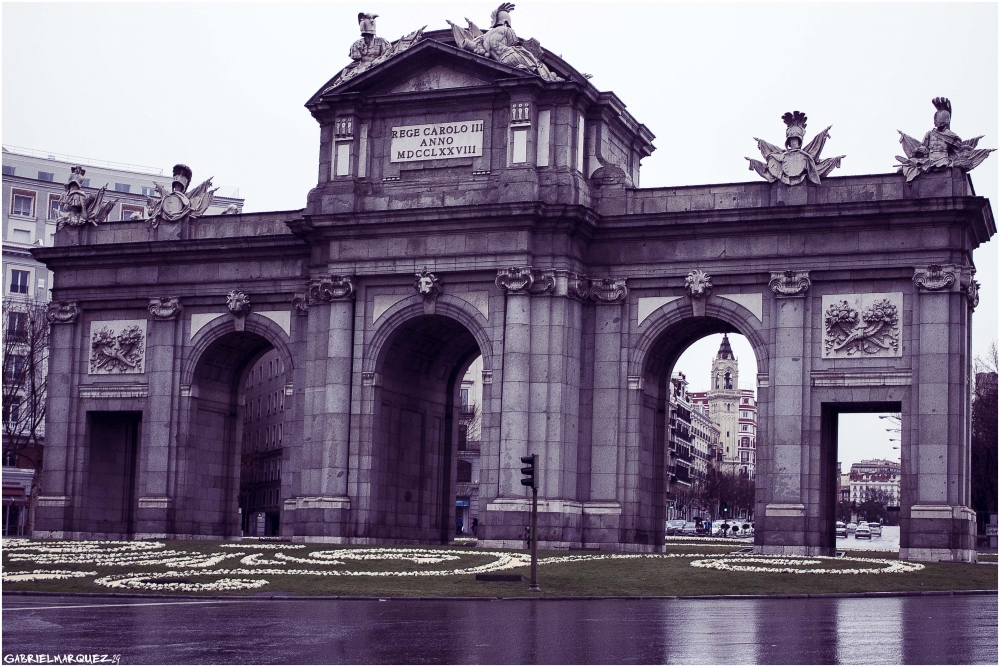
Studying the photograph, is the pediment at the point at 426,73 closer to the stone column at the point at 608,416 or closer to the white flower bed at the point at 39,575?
the stone column at the point at 608,416

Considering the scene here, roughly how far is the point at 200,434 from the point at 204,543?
8.70m

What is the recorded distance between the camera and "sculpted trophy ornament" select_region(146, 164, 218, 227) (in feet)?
209

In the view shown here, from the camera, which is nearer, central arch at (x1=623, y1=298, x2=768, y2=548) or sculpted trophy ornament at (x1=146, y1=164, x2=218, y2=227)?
central arch at (x1=623, y1=298, x2=768, y2=548)

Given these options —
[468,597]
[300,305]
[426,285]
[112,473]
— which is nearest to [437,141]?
[426,285]

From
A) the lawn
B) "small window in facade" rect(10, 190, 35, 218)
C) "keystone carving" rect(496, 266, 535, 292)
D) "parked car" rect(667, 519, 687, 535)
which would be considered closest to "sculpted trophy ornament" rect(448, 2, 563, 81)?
"keystone carving" rect(496, 266, 535, 292)

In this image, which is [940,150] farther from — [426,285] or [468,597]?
[468,597]

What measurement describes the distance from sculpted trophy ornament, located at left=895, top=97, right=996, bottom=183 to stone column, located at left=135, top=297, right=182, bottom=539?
95.4ft

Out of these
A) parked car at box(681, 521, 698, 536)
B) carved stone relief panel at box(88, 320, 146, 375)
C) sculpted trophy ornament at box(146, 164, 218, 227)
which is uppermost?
sculpted trophy ornament at box(146, 164, 218, 227)

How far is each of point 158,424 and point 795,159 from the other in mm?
27167

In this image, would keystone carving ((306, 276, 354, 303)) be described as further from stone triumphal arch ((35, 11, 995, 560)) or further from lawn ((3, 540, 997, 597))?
lawn ((3, 540, 997, 597))

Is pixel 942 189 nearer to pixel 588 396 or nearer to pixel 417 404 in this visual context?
pixel 588 396

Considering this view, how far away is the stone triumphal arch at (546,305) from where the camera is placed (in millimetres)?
53438

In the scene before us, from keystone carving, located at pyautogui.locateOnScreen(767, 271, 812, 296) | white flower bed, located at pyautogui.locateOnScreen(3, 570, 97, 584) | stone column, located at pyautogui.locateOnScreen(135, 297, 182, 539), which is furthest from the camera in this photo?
stone column, located at pyautogui.locateOnScreen(135, 297, 182, 539)

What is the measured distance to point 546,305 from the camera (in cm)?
5550
